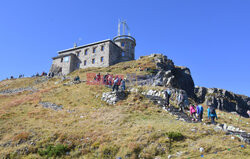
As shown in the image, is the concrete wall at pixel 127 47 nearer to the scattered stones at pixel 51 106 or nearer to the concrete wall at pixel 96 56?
the concrete wall at pixel 96 56

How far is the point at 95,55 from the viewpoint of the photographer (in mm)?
56625

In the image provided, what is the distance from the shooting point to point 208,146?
35.2ft

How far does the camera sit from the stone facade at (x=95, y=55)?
181 ft

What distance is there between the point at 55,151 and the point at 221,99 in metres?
77.2

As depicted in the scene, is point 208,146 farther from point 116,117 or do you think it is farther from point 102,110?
point 102,110

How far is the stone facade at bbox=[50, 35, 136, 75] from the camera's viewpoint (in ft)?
181

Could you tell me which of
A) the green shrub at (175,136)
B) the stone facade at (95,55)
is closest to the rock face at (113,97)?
the green shrub at (175,136)

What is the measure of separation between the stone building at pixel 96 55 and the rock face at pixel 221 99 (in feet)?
115

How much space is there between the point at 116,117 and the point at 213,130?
8.04m

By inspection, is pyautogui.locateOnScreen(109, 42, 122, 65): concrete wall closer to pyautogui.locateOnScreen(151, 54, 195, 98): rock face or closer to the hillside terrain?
pyautogui.locateOnScreen(151, 54, 195, 98): rock face

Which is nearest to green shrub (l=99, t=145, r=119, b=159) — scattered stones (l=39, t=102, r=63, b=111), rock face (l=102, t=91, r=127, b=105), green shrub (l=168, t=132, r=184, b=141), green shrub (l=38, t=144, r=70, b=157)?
green shrub (l=38, t=144, r=70, b=157)

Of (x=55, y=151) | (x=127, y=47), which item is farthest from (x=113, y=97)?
(x=127, y=47)

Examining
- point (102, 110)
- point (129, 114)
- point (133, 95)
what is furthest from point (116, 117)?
point (133, 95)

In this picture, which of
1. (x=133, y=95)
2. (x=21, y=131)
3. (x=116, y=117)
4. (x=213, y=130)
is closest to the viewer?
(x=213, y=130)
